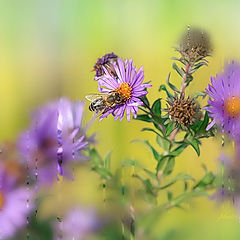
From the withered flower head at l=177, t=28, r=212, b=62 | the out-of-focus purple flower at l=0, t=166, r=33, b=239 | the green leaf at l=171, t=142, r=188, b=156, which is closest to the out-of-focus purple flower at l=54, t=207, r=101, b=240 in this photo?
the out-of-focus purple flower at l=0, t=166, r=33, b=239

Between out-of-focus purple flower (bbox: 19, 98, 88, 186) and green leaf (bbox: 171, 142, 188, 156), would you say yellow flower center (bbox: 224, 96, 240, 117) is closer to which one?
green leaf (bbox: 171, 142, 188, 156)

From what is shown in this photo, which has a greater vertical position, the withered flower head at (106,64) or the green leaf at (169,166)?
the withered flower head at (106,64)

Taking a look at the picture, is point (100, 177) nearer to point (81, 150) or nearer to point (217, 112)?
point (81, 150)

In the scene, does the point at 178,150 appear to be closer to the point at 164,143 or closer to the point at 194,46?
the point at 164,143

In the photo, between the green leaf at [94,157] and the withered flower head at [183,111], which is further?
the green leaf at [94,157]

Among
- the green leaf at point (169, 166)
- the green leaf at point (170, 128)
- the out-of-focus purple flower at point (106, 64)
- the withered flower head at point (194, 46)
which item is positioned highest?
the withered flower head at point (194, 46)

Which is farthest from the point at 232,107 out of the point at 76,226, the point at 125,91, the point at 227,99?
the point at 76,226

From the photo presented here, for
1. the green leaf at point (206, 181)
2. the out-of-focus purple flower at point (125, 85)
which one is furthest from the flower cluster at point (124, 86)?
the green leaf at point (206, 181)

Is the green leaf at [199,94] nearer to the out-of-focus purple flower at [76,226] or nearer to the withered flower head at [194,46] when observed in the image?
the withered flower head at [194,46]
